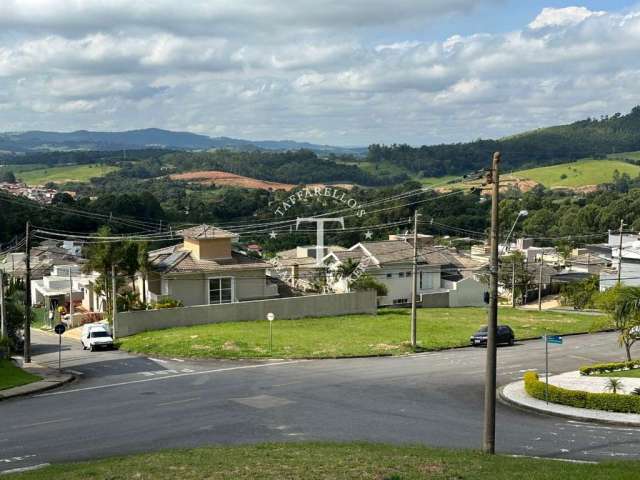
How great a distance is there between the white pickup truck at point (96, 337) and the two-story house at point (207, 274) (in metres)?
7.22

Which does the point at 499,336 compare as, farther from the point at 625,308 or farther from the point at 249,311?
the point at 249,311

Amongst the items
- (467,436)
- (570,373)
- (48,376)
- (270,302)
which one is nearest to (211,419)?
(467,436)

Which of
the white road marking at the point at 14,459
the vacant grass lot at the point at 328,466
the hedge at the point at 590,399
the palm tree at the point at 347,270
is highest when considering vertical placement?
the palm tree at the point at 347,270

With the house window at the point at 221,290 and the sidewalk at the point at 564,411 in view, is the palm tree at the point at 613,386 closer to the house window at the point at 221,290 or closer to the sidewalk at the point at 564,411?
the sidewalk at the point at 564,411

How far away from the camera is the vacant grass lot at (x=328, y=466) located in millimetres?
14883

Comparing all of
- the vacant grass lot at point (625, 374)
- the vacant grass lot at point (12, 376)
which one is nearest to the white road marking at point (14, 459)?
the vacant grass lot at point (12, 376)

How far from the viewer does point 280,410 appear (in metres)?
25.5

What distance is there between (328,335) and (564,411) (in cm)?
2104

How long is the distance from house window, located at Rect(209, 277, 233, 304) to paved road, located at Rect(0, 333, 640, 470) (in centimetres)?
1408

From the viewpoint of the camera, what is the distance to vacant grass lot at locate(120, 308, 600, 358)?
40.4 m

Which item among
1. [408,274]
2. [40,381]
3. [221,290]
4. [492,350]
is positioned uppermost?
[492,350]

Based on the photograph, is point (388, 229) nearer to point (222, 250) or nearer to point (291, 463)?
point (222, 250)

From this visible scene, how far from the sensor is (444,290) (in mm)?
72312

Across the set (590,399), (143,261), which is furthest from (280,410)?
(143,261)
